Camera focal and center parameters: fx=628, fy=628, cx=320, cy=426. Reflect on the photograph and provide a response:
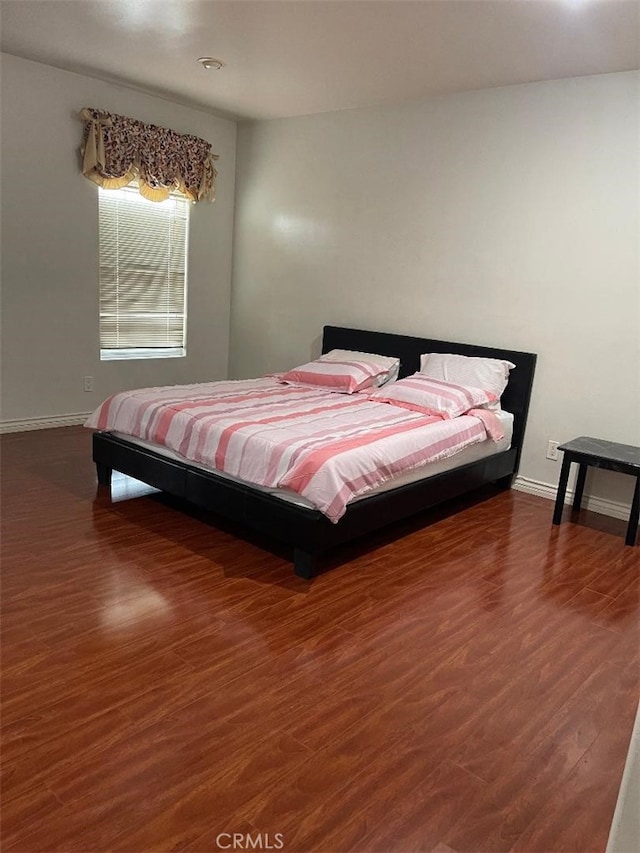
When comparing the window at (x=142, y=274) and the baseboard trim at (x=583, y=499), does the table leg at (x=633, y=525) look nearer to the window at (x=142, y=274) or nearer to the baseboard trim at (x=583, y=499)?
the baseboard trim at (x=583, y=499)

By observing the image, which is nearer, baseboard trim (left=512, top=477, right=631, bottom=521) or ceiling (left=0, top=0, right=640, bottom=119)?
ceiling (left=0, top=0, right=640, bottom=119)

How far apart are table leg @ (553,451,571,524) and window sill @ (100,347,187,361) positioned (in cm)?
365

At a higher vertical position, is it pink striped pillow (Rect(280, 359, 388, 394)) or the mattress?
pink striped pillow (Rect(280, 359, 388, 394))

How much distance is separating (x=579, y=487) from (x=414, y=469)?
130 cm

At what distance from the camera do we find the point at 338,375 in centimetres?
452

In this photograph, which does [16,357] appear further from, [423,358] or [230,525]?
[423,358]

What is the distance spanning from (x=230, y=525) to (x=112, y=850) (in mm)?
2020

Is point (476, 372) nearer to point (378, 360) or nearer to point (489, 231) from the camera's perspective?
point (378, 360)

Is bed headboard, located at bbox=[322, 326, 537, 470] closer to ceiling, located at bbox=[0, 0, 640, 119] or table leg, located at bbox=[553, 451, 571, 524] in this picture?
table leg, located at bbox=[553, 451, 571, 524]

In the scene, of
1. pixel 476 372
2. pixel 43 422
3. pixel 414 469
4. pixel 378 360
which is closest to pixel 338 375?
pixel 378 360

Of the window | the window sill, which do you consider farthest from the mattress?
the window

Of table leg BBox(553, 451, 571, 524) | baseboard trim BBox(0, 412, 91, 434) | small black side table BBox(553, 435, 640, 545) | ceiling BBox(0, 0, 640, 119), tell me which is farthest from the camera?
baseboard trim BBox(0, 412, 91, 434)

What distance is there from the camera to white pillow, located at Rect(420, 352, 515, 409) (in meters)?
4.18

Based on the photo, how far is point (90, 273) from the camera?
5.06 metres
